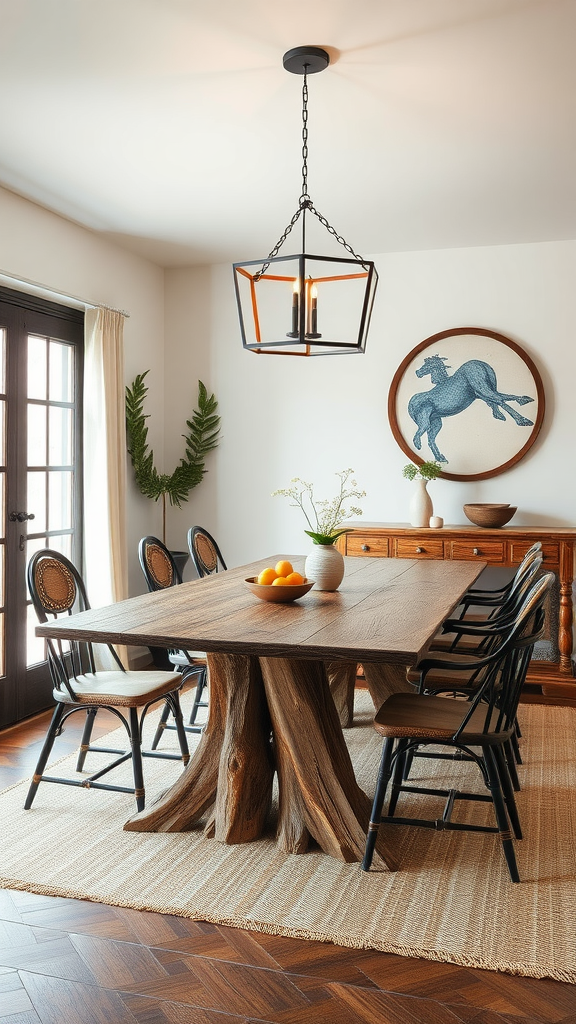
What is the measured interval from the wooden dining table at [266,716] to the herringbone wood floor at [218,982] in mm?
512

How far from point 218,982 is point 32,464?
10.5 ft

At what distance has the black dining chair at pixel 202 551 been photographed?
4324 mm

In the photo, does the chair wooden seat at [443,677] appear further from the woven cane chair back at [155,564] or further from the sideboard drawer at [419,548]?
the sideboard drawer at [419,548]

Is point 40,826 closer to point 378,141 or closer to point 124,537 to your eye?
point 124,537

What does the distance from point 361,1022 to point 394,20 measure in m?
2.85

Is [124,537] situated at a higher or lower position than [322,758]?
higher

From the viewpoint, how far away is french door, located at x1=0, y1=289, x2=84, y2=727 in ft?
14.3

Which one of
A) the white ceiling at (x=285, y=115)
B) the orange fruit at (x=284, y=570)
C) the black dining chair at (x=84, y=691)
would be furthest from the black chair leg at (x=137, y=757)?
the white ceiling at (x=285, y=115)

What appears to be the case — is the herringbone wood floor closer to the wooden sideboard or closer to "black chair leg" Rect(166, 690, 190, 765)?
"black chair leg" Rect(166, 690, 190, 765)

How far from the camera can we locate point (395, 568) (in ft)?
14.0

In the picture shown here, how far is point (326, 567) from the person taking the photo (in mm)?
3389

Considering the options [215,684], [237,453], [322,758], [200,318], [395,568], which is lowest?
[322,758]

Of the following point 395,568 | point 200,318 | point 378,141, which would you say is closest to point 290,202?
→ point 378,141

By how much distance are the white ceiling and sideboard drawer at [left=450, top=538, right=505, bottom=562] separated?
6.15 feet
